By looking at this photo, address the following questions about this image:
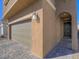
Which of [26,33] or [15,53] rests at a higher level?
[26,33]

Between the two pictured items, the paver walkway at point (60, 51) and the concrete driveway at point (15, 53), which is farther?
Answer: the paver walkway at point (60, 51)

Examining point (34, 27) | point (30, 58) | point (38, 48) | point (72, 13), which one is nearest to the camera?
point (30, 58)

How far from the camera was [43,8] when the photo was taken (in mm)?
5770

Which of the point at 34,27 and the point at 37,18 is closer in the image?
the point at 37,18

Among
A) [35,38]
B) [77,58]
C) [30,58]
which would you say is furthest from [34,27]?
[77,58]

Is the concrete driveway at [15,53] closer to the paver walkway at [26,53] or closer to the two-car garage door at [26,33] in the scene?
the paver walkway at [26,53]

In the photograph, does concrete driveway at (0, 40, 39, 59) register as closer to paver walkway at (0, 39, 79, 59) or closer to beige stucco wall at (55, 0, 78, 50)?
paver walkway at (0, 39, 79, 59)

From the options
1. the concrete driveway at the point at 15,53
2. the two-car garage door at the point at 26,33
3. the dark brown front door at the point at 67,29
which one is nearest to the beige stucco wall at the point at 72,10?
the two-car garage door at the point at 26,33

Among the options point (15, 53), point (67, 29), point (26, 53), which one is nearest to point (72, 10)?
point (26, 53)

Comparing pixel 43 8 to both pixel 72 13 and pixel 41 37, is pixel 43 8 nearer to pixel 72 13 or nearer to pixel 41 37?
pixel 41 37

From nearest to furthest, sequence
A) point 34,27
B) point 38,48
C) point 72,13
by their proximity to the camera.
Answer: point 38,48
point 34,27
point 72,13

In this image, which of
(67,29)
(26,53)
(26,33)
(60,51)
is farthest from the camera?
(67,29)

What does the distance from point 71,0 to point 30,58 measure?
5.27m

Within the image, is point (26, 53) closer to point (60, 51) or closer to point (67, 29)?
point (60, 51)
